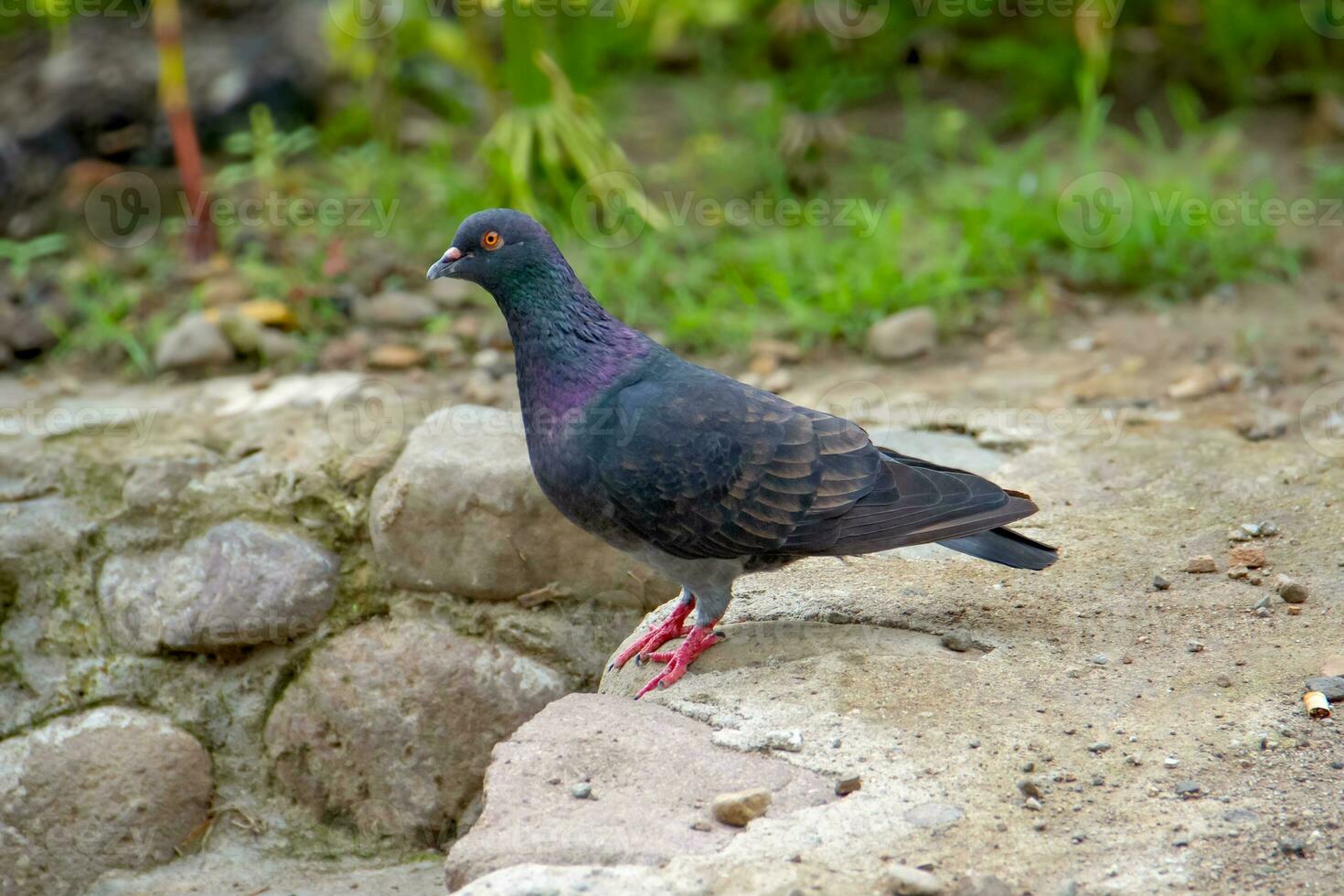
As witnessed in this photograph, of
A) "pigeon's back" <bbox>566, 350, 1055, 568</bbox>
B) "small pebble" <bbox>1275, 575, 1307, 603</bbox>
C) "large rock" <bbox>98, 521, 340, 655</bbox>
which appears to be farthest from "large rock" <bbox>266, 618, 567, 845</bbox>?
"small pebble" <bbox>1275, 575, 1307, 603</bbox>

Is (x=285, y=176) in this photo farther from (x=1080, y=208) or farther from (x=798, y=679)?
(x=798, y=679)

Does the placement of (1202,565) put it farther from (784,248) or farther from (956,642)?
(784,248)

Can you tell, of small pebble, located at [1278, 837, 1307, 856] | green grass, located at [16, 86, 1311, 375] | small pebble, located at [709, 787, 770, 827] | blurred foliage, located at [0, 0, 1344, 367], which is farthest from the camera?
blurred foliage, located at [0, 0, 1344, 367]

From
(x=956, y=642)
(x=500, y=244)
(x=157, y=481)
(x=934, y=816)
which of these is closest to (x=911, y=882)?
(x=934, y=816)

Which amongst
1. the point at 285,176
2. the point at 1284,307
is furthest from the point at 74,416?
the point at 1284,307

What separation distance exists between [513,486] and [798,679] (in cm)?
123

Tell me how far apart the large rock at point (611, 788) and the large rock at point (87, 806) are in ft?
5.15

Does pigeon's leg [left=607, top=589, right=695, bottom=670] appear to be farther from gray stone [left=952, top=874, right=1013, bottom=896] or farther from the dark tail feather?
gray stone [left=952, top=874, right=1013, bottom=896]

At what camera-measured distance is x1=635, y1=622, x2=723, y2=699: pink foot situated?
331 cm

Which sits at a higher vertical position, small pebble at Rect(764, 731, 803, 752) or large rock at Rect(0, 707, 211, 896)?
small pebble at Rect(764, 731, 803, 752)

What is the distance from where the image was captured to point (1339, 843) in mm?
2543

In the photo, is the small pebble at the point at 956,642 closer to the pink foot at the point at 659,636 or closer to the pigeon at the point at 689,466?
the pigeon at the point at 689,466

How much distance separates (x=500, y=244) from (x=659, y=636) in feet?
3.57

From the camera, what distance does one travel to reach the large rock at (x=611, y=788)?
8.46 feet
